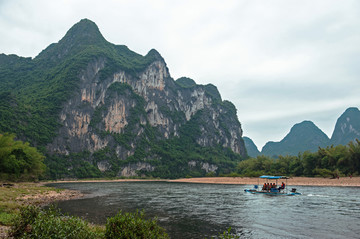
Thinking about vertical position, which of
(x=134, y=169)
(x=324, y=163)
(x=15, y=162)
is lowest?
(x=134, y=169)

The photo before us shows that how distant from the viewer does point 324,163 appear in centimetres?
6481

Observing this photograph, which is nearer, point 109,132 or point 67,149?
point 67,149

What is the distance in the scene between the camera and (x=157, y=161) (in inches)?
7008

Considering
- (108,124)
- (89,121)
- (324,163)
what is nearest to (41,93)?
(89,121)

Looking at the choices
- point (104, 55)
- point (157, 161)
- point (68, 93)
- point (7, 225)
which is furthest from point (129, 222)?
point (104, 55)

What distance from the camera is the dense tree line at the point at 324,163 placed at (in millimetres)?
58156

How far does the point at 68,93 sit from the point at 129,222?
162 metres

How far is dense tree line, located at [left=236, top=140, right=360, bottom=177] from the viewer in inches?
2290

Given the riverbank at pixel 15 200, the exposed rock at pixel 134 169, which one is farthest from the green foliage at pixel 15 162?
the exposed rock at pixel 134 169

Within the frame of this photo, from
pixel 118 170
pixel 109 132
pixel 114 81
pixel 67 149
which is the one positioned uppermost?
pixel 114 81

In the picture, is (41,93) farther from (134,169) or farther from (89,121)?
(134,169)

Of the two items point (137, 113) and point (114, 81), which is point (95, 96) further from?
point (137, 113)

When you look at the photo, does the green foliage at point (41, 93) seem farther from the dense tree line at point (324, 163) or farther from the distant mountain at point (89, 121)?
the dense tree line at point (324, 163)

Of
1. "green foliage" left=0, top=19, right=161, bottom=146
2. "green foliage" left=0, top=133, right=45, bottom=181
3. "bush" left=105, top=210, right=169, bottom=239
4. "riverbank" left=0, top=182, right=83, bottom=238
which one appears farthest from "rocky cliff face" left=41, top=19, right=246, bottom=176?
"bush" left=105, top=210, right=169, bottom=239
